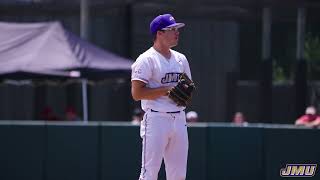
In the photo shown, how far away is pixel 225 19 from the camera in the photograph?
2175 cm

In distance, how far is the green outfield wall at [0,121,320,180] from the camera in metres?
11.6

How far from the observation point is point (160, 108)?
7559mm

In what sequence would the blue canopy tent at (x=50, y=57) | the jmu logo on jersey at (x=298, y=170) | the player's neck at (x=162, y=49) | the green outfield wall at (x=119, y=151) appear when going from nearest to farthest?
1. the player's neck at (x=162, y=49)
2. the jmu logo on jersey at (x=298, y=170)
3. the green outfield wall at (x=119, y=151)
4. the blue canopy tent at (x=50, y=57)

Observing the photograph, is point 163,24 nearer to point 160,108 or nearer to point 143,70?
point 143,70

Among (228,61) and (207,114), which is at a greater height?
(228,61)

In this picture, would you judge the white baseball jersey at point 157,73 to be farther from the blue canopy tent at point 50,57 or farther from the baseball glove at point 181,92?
the blue canopy tent at point 50,57

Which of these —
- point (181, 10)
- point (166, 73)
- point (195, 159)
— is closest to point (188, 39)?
point (181, 10)

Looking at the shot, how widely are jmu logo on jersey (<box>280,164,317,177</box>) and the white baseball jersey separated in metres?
3.26

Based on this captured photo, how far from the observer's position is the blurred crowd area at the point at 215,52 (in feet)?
67.6

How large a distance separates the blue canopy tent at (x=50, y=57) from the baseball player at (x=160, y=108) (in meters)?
6.96

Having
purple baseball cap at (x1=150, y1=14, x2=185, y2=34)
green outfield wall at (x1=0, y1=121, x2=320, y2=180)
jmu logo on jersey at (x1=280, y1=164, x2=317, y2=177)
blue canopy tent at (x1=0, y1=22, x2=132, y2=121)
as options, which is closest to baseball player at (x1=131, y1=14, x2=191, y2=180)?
purple baseball cap at (x1=150, y1=14, x2=185, y2=34)

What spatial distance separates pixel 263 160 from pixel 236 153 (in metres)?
0.40

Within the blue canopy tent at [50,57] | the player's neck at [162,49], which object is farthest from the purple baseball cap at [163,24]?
the blue canopy tent at [50,57]

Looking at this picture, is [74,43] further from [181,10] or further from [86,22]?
[181,10]
